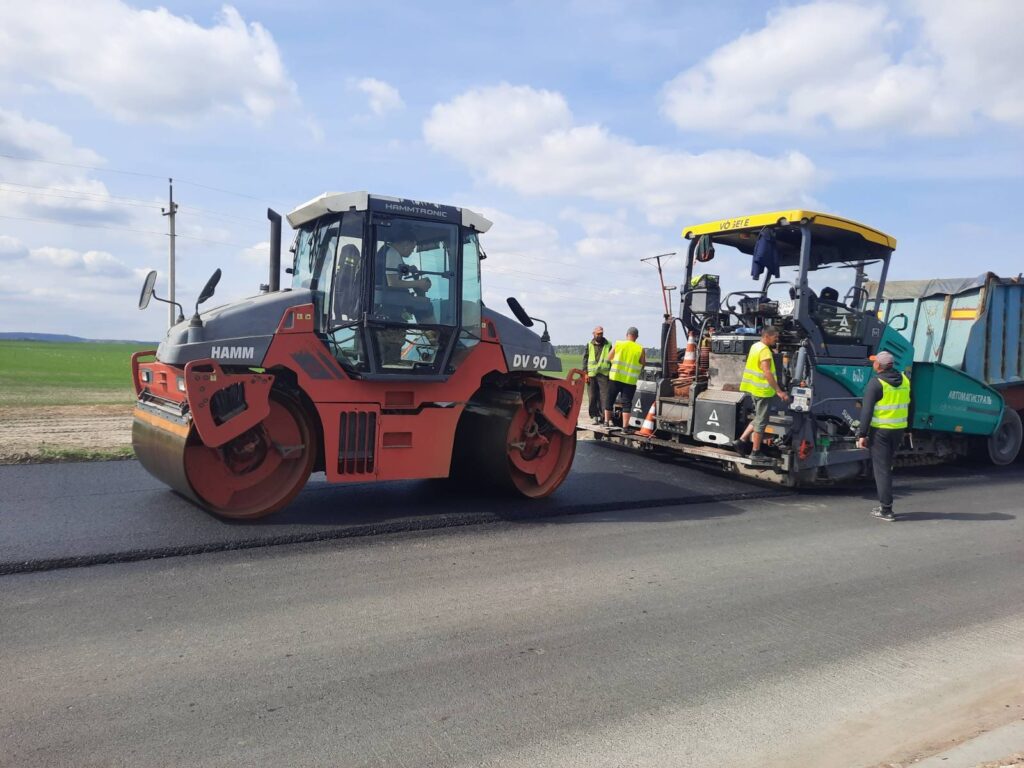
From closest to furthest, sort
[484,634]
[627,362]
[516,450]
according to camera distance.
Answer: [484,634] → [516,450] → [627,362]

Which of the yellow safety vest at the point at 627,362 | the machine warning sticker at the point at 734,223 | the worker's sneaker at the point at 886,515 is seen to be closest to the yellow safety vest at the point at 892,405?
the worker's sneaker at the point at 886,515

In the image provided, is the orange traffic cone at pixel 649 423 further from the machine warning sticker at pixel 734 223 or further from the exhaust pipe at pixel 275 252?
the exhaust pipe at pixel 275 252

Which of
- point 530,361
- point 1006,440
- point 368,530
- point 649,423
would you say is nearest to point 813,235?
point 649,423

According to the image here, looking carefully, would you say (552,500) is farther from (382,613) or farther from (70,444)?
(70,444)

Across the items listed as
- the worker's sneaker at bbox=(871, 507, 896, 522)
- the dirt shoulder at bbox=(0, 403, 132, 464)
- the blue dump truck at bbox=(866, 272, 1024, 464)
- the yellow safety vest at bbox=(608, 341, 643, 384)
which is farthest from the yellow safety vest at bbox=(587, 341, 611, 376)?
the dirt shoulder at bbox=(0, 403, 132, 464)

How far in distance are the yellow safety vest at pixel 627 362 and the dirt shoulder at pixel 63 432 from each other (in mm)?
6156

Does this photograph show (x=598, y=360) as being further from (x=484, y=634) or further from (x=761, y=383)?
(x=484, y=634)

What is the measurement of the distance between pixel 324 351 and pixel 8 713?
3.57 m

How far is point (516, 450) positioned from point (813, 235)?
14.5 feet

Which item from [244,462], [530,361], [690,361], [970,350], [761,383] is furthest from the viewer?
[970,350]

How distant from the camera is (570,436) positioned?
25.1 feet

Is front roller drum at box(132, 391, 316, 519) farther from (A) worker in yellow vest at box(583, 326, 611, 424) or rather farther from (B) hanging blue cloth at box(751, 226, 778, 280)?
(A) worker in yellow vest at box(583, 326, 611, 424)

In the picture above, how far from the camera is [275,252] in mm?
7340

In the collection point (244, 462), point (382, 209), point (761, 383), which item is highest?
point (382, 209)
